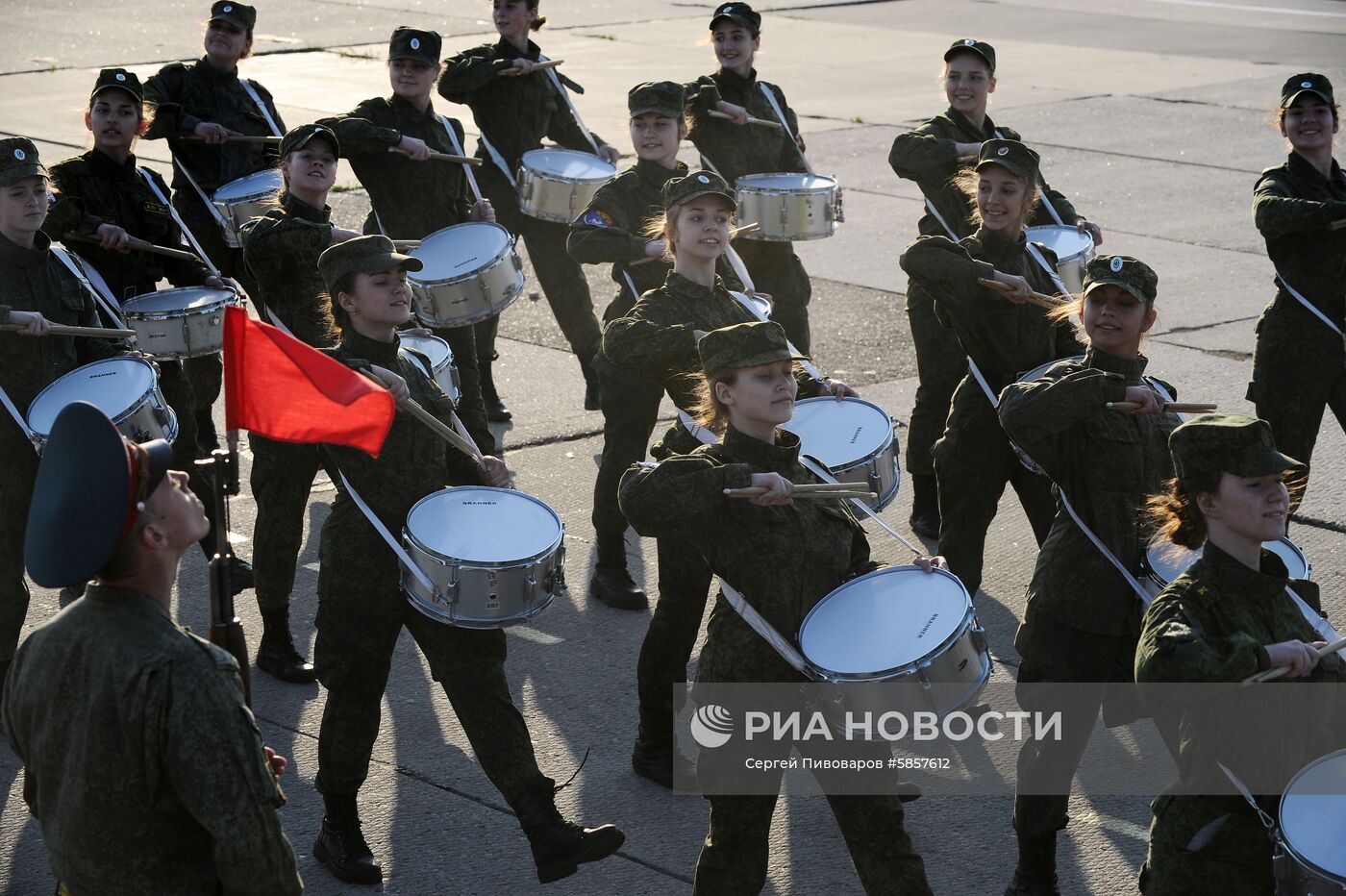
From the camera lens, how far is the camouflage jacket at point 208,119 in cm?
891

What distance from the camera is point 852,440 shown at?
6.08 m

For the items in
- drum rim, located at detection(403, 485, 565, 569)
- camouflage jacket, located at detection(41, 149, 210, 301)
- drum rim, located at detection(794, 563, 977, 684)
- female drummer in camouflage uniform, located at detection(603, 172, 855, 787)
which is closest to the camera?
drum rim, located at detection(794, 563, 977, 684)

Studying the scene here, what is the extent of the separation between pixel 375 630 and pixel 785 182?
4.39 m

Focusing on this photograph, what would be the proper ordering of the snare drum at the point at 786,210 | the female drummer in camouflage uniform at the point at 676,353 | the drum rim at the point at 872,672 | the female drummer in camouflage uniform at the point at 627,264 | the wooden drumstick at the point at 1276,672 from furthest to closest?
the snare drum at the point at 786,210
the female drummer in camouflage uniform at the point at 627,264
the female drummer in camouflage uniform at the point at 676,353
the drum rim at the point at 872,672
the wooden drumstick at the point at 1276,672

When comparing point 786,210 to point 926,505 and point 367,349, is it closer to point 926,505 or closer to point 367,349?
point 926,505

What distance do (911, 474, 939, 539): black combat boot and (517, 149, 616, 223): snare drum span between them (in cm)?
227

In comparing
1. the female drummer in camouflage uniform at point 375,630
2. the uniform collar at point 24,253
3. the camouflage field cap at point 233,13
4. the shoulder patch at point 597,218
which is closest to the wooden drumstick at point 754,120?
the shoulder patch at point 597,218

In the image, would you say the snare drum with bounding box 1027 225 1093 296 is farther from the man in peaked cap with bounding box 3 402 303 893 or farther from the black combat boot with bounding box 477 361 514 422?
the man in peaked cap with bounding box 3 402 303 893

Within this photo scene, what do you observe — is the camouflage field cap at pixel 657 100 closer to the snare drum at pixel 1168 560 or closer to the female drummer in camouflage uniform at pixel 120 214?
the female drummer in camouflage uniform at pixel 120 214

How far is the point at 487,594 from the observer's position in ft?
16.9

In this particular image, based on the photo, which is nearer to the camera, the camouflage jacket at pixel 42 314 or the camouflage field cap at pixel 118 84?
the camouflage jacket at pixel 42 314

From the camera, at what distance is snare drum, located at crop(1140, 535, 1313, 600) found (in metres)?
4.93

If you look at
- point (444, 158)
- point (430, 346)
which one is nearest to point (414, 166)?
point (444, 158)

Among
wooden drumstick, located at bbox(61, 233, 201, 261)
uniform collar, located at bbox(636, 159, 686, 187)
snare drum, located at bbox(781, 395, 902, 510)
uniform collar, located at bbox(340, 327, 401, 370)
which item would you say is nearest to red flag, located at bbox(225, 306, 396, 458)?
uniform collar, located at bbox(340, 327, 401, 370)
